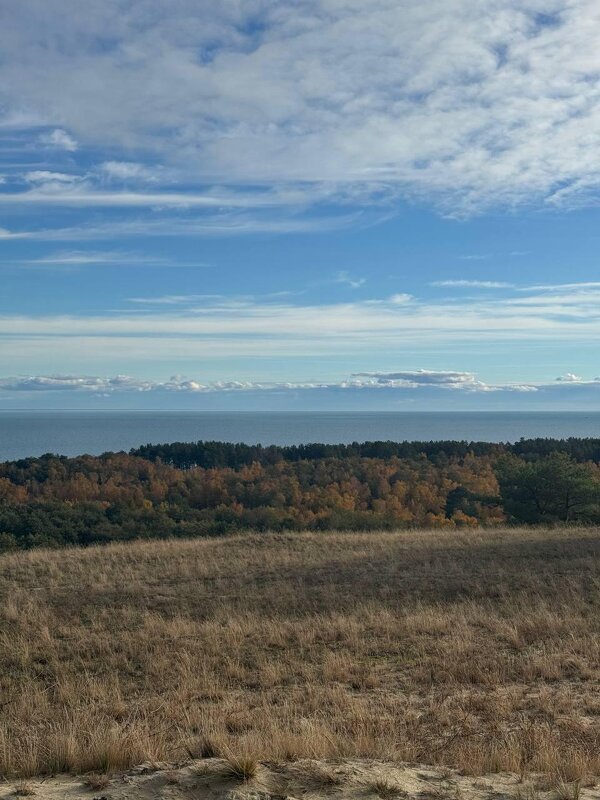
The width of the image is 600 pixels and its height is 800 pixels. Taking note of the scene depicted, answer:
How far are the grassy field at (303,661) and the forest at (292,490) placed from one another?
60.9 feet

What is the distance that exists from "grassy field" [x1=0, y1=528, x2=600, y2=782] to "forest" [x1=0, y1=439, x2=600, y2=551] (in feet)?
60.9

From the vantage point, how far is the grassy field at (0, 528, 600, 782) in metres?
5.83

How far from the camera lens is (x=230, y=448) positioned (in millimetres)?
92062

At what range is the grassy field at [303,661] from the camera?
5.83 m

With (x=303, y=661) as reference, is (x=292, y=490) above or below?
below

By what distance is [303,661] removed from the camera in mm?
9797

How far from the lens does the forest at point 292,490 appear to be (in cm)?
3962

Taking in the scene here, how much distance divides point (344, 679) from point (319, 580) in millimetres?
7710

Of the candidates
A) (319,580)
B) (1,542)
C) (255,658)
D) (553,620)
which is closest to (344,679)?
(255,658)

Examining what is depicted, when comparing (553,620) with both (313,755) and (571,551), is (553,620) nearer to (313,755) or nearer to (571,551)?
(313,755)

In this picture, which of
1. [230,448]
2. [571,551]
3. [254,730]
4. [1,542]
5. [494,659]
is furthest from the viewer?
[230,448]

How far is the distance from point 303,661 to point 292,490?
176 ft

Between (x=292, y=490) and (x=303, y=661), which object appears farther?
(x=292, y=490)

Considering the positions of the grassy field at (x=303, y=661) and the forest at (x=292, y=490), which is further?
the forest at (x=292, y=490)
